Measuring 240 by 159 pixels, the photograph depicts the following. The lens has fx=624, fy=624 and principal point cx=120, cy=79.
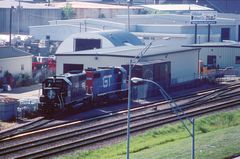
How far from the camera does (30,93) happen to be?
50750mm

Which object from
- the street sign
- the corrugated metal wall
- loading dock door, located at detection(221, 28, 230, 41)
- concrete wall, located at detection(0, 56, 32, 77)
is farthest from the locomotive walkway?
the corrugated metal wall

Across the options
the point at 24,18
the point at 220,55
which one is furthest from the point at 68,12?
the point at 220,55

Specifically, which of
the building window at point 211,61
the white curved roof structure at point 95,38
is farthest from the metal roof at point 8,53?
the building window at point 211,61

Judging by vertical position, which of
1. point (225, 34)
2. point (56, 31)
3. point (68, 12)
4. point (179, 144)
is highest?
point (68, 12)

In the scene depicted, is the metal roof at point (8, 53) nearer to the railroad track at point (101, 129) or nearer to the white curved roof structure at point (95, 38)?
the white curved roof structure at point (95, 38)

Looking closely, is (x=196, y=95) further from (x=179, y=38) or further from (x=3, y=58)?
(x=179, y=38)

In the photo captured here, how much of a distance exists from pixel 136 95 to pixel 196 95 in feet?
17.9

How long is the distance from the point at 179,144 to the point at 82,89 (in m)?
13.3

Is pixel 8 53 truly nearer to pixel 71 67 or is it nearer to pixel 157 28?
pixel 71 67

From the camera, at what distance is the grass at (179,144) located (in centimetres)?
2816

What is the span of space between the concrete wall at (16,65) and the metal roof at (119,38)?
11.2 m

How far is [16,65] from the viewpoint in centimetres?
5584

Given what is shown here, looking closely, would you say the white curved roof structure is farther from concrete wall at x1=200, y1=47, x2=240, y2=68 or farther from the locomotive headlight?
the locomotive headlight

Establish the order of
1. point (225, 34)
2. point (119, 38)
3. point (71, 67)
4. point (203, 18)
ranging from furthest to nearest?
point (225, 34) < point (203, 18) < point (119, 38) < point (71, 67)
